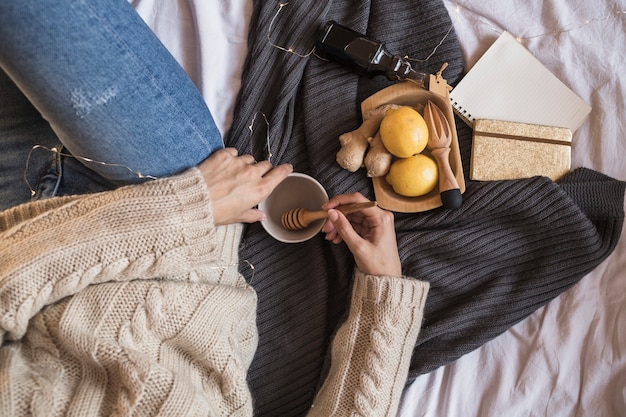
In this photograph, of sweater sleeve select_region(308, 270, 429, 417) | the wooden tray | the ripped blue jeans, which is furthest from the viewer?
the wooden tray

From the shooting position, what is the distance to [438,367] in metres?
0.93

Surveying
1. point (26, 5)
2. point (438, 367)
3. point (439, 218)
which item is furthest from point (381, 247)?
point (26, 5)

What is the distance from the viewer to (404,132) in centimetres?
88

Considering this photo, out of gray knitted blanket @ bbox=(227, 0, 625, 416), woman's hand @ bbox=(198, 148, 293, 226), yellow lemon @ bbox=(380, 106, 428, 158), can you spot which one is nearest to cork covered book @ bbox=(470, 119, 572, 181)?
gray knitted blanket @ bbox=(227, 0, 625, 416)

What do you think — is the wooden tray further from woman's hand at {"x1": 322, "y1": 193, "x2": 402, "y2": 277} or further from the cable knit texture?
the cable knit texture

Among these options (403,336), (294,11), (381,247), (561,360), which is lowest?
(561,360)

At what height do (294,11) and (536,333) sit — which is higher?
(294,11)

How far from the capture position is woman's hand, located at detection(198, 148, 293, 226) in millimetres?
839

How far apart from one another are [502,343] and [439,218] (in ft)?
0.83

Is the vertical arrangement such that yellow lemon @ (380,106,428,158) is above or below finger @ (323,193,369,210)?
above

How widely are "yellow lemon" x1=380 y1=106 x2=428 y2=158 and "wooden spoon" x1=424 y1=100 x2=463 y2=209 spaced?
2 centimetres

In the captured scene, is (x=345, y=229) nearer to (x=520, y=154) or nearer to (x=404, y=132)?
(x=404, y=132)

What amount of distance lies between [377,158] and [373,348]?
1.05 feet

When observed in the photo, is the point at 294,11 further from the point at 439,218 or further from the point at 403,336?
the point at 403,336
